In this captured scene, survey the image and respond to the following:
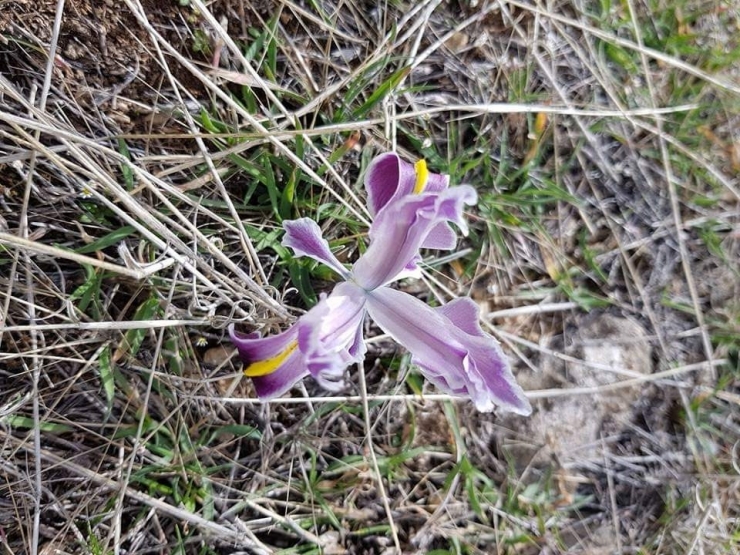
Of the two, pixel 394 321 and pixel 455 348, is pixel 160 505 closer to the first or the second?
pixel 394 321

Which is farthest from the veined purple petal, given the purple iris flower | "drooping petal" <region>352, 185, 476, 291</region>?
"drooping petal" <region>352, 185, 476, 291</region>

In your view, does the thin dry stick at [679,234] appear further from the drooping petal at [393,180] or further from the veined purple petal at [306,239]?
the veined purple petal at [306,239]

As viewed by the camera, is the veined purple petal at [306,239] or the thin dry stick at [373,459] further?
the thin dry stick at [373,459]

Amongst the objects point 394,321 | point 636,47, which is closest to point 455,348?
point 394,321

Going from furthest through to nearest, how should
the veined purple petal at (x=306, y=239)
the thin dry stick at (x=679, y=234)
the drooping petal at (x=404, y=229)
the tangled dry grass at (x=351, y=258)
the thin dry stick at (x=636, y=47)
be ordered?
the thin dry stick at (x=679, y=234), the thin dry stick at (x=636, y=47), the tangled dry grass at (x=351, y=258), the veined purple petal at (x=306, y=239), the drooping petal at (x=404, y=229)

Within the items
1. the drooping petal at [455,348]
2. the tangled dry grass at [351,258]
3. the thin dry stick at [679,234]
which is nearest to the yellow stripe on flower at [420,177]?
the drooping petal at [455,348]

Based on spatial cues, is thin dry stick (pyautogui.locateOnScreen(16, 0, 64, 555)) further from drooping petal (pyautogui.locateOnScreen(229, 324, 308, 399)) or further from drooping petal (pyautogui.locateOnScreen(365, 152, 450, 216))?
drooping petal (pyautogui.locateOnScreen(365, 152, 450, 216))

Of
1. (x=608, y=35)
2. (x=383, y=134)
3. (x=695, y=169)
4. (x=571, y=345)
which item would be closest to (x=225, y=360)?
(x=383, y=134)
